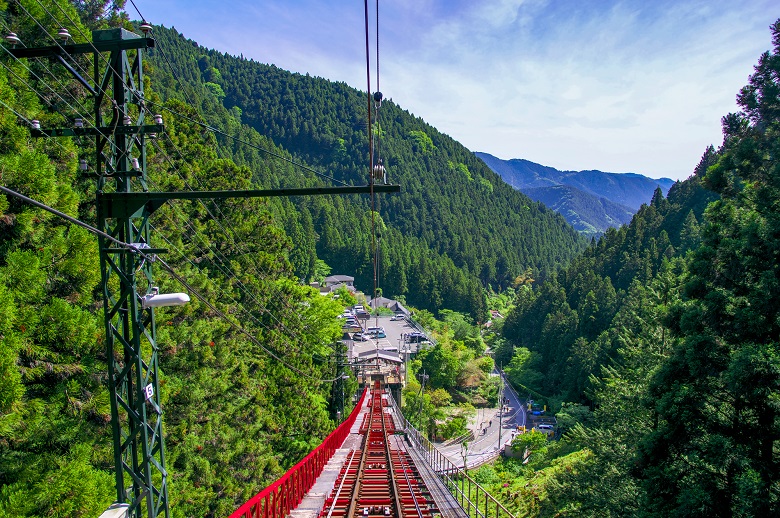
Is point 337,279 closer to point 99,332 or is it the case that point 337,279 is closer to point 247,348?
point 247,348

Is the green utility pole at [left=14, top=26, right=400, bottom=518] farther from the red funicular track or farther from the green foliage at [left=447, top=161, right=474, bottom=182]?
the green foliage at [left=447, top=161, right=474, bottom=182]

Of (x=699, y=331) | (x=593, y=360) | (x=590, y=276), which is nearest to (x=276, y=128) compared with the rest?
(x=590, y=276)

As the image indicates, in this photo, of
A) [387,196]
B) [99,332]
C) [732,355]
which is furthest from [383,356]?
[387,196]

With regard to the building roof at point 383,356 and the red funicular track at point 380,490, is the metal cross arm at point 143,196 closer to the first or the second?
the red funicular track at point 380,490

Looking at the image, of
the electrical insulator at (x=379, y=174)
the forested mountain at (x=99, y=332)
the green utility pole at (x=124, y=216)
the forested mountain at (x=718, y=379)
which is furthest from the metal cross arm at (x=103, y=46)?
the forested mountain at (x=718, y=379)

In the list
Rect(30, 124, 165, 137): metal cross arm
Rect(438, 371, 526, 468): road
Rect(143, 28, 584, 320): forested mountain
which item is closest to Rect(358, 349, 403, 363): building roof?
Rect(438, 371, 526, 468): road
